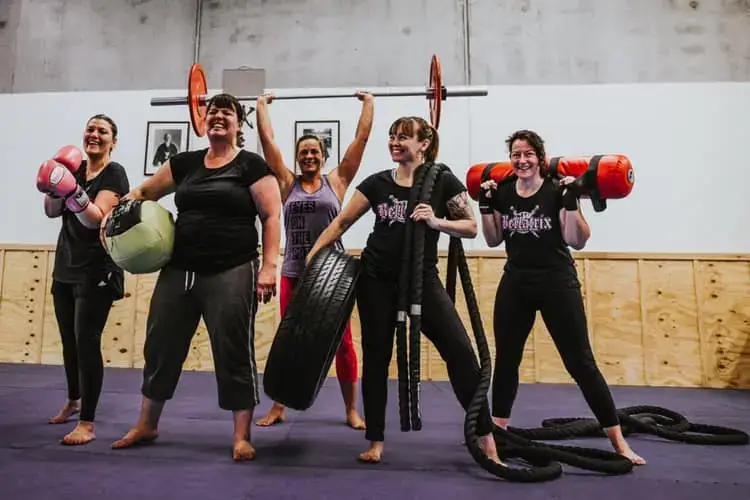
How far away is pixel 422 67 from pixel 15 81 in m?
4.03

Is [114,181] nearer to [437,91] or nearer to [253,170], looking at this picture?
[253,170]

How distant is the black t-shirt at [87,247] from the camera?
2.04 meters

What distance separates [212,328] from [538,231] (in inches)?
52.9

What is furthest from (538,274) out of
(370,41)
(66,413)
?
(370,41)

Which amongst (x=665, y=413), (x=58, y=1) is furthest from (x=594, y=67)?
(x=58, y=1)

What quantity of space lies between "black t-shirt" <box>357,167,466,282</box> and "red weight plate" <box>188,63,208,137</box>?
3.76 ft

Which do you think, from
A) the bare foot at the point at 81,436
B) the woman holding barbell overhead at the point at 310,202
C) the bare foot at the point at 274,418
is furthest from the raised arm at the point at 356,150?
the bare foot at the point at 81,436

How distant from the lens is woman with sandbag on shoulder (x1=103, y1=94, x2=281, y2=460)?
1.80 meters

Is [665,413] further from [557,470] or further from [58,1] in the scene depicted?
[58,1]

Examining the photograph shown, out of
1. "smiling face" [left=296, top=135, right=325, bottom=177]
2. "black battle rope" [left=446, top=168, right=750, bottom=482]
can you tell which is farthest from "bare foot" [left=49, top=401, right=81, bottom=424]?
"black battle rope" [left=446, top=168, right=750, bottom=482]

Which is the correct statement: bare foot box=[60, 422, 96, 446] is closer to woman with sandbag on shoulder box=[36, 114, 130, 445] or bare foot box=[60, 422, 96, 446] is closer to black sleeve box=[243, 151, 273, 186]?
woman with sandbag on shoulder box=[36, 114, 130, 445]

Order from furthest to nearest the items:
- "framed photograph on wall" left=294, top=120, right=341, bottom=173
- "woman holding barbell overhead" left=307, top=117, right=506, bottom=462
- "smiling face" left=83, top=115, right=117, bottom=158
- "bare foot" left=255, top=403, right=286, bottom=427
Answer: "framed photograph on wall" left=294, top=120, right=341, bottom=173, "bare foot" left=255, top=403, right=286, bottom=427, "smiling face" left=83, top=115, right=117, bottom=158, "woman holding barbell overhead" left=307, top=117, right=506, bottom=462

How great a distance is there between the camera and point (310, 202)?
236cm

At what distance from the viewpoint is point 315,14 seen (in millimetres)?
4680
